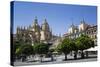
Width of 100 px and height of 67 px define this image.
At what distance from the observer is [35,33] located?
2842 millimetres

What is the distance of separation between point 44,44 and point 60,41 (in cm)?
25

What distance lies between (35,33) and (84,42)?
0.75 meters

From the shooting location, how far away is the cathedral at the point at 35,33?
2758 millimetres

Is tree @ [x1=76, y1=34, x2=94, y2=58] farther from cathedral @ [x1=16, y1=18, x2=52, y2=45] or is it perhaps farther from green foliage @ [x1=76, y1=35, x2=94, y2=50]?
cathedral @ [x1=16, y1=18, x2=52, y2=45]

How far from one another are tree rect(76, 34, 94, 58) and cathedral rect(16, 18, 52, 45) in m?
0.45

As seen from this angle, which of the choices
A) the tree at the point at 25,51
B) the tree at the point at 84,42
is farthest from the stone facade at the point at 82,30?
the tree at the point at 25,51

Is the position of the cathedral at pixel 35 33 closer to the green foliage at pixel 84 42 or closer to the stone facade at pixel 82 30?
the stone facade at pixel 82 30

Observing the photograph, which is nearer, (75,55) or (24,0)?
(24,0)

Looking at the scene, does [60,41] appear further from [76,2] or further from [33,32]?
[76,2]

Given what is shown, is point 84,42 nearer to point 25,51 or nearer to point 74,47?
point 74,47

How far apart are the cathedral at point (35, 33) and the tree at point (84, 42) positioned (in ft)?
1.47

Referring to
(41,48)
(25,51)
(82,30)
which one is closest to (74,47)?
(82,30)

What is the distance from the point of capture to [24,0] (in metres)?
2.76
